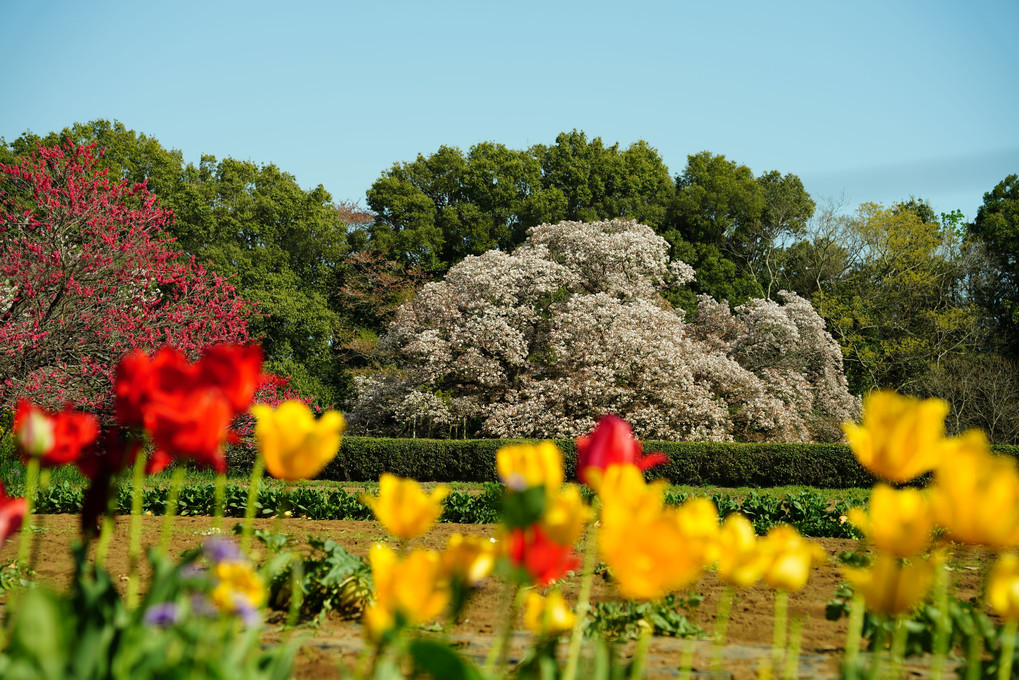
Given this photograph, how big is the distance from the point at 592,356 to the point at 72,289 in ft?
32.2

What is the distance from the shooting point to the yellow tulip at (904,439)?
1201 mm

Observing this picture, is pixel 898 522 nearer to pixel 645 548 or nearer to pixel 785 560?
pixel 785 560

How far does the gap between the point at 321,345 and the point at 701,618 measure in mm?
23186

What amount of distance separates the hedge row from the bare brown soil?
754 cm

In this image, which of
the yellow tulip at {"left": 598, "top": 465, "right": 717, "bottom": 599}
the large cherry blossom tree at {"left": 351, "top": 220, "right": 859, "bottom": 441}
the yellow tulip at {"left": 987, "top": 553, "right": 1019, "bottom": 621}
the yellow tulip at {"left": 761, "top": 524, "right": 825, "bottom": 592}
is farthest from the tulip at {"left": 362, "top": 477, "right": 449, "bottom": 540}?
the large cherry blossom tree at {"left": 351, "top": 220, "right": 859, "bottom": 441}

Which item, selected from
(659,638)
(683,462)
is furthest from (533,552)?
(683,462)

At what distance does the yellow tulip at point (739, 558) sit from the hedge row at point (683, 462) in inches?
535

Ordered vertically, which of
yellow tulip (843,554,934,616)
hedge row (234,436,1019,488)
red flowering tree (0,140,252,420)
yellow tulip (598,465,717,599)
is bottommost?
hedge row (234,436,1019,488)

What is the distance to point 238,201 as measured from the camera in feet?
92.1

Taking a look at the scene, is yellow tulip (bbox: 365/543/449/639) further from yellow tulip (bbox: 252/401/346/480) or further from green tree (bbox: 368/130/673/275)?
green tree (bbox: 368/130/673/275)

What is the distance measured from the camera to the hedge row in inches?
587

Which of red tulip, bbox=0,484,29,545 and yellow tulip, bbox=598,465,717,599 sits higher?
yellow tulip, bbox=598,465,717,599

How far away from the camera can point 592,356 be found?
1636 centimetres

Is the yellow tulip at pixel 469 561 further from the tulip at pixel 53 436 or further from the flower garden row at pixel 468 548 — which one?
the tulip at pixel 53 436
